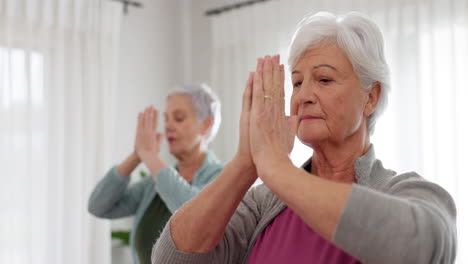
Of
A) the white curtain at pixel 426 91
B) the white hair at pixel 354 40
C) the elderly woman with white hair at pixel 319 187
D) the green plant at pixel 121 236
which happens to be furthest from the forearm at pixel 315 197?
the green plant at pixel 121 236

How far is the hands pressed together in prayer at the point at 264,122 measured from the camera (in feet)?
3.17

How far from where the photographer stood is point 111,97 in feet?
10.2

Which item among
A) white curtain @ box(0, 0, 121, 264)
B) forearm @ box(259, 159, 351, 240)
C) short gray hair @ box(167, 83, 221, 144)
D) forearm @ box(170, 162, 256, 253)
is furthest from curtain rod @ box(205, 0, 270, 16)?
forearm @ box(259, 159, 351, 240)

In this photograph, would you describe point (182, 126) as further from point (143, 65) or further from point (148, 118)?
point (143, 65)

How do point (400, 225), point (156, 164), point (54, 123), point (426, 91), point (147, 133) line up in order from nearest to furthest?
1. point (400, 225)
2. point (156, 164)
3. point (147, 133)
4. point (426, 91)
5. point (54, 123)

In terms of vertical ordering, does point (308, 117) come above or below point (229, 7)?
below

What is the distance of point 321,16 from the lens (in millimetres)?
1174

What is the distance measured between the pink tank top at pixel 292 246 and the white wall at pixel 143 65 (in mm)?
2345

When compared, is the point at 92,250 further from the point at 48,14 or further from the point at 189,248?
the point at 189,248

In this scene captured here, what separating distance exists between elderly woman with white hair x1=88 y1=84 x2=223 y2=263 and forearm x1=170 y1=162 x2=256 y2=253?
3.17 feet

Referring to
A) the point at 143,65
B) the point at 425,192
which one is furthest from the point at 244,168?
the point at 143,65

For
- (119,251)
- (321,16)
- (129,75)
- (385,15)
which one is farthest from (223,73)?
(321,16)

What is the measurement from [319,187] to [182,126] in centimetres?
149

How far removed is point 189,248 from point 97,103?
2164 millimetres
